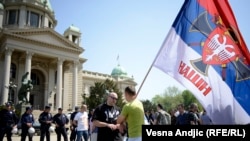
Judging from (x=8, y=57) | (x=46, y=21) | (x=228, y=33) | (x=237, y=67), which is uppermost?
(x=46, y=21)

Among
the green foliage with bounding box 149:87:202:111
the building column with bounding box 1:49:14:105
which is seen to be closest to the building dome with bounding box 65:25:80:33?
the building column with bounding box 1:49:14:105

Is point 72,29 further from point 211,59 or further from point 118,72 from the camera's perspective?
point 211,59

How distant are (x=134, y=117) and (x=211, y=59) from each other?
5.99 ft

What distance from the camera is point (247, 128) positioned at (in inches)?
115

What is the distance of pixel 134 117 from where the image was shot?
4.53m

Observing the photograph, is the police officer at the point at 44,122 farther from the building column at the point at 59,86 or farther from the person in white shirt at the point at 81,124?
the building column at the point at 59,86

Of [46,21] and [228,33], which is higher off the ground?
[46,21]

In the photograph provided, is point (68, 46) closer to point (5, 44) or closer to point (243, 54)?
point (5, 44)

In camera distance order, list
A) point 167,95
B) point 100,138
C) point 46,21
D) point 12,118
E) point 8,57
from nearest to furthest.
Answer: point 100,138, point 12,118, point 8,57, point 46,21, point 167,95

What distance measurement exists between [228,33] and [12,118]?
10.0 meters

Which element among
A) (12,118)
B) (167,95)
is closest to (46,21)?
(12,118)

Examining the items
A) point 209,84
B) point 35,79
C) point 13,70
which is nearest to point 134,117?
point 209,84

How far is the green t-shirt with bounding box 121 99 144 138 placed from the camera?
14.8 ft

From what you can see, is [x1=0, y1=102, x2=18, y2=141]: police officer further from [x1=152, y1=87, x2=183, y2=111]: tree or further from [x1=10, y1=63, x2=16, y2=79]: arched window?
[x1=152, y1=87, x2=183, y2=111]: tree
